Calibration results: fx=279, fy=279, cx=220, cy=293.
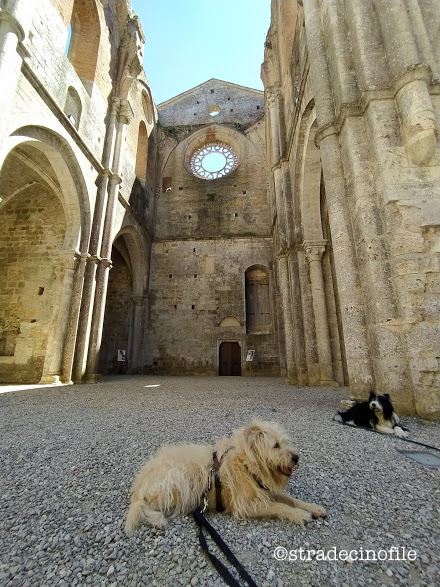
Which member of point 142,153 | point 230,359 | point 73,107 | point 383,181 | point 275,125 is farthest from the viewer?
point 142,153

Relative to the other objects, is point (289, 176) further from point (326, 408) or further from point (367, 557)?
point (367, 557)

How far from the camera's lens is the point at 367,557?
1194 mm

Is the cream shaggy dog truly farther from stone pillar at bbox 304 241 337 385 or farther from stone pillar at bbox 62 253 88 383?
stone pillar at bbox 62 253 88 383

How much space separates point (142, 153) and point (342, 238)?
14500 millimetres

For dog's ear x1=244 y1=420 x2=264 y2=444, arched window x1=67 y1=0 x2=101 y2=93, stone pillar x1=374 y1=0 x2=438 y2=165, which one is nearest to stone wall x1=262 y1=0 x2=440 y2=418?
stone pillar x1=374 y1=0 x2=438 y2=165

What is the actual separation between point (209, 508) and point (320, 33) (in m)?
7.94

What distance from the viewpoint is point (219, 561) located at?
1.12 metres

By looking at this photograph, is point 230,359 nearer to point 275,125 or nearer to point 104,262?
point 104,262

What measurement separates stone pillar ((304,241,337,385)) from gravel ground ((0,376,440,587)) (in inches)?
183

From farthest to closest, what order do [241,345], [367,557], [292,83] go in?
[241,345] < [292,83] < [367,557]

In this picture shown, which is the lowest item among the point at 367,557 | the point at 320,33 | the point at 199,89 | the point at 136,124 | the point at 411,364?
the point at 367,557

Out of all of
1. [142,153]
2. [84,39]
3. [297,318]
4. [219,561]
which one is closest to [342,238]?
[219,561]

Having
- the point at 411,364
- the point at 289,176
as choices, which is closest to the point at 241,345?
the point at 289,176

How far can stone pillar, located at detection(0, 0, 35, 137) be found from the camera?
18.7 feet
